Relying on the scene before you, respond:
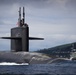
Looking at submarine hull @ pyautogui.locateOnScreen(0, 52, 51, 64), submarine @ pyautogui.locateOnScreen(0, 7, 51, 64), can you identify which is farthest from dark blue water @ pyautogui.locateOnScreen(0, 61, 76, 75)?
submarine @ pyautogui.locateOnScreen(0, 7, 51, 64)

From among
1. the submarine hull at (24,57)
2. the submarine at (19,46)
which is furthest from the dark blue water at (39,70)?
the submarine at (19,46)

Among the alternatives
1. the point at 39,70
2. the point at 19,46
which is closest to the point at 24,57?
the point at 19,46

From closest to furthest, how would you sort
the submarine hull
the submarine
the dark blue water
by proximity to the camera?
the dark blue water < the submarine hull < the submarine

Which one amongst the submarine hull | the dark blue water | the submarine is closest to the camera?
the dark blue water

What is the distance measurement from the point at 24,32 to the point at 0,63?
766cm

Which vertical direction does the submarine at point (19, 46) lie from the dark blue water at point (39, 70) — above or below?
above

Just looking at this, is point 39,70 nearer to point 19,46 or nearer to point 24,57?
point 24,57

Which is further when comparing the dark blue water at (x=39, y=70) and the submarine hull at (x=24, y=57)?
the submarine hull at (x=24, y=57)

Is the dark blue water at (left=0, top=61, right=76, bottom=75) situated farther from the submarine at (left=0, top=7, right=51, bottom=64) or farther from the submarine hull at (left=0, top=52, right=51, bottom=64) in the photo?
the submarine at (left=0, top=7, right=51, bottom=64)

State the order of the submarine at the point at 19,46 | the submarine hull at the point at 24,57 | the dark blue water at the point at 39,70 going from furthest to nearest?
the submarine at the point at 19,46
the submarine hull at the point at 24,57
the dark blue water at the point at 39,70

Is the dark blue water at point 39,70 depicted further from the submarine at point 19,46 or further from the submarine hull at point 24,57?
the submarine at point 19,46

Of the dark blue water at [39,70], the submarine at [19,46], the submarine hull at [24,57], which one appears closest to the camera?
the dark blue water at [39,70]

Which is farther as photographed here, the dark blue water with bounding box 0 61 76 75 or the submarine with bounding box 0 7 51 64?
the submarine with bounding box 0 7 51 64

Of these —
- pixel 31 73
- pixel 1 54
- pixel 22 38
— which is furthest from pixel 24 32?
pixel 31 73
